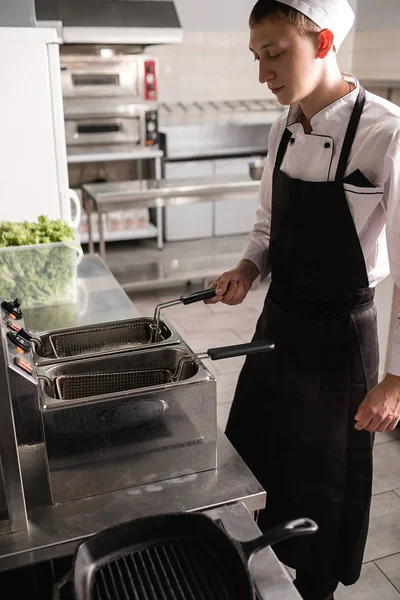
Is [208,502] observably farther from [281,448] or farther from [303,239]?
[303,239]

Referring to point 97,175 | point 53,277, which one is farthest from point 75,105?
point 53,277

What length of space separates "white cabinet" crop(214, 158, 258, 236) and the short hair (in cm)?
411

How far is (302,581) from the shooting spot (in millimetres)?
1731

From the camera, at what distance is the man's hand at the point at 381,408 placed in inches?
48.7

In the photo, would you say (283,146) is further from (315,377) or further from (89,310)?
(89,310)

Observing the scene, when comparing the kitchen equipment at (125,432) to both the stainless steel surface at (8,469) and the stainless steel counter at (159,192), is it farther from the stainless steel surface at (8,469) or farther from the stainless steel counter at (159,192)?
the stainless steel counter at (159,192)

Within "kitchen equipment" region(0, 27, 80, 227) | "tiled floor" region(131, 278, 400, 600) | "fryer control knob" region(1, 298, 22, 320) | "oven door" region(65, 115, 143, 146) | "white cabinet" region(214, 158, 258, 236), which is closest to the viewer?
"fryer control knob" region(1, 298, 22, 320)

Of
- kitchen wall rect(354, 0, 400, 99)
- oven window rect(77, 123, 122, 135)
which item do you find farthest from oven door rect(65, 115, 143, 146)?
kitchen wall rect(354, 0, 400, 99)

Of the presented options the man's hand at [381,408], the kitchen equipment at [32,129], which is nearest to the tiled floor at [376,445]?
the man's hand at [381,408]

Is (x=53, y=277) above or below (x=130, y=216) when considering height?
above

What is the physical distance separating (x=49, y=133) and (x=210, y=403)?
1895 millimetres

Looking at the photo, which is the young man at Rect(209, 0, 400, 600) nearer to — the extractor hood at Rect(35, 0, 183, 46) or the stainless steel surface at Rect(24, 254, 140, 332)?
the stainless steel surface at Rect(24, 254, 140, 332)

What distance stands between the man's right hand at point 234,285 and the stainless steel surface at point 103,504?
51 centimetres

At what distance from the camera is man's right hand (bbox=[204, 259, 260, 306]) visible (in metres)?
1.58
